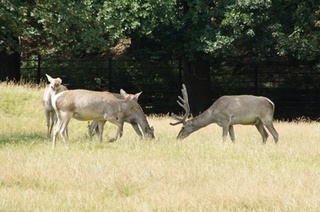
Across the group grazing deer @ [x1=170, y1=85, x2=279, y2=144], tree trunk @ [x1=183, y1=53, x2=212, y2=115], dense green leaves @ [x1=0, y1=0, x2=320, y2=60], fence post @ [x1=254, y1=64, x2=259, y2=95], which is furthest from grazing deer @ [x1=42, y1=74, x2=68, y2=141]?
fence post @ [x1=254, y1=64, x2=259, y2=95]

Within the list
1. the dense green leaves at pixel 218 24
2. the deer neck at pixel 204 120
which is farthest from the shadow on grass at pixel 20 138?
the dense green leaves at pixel 218 24

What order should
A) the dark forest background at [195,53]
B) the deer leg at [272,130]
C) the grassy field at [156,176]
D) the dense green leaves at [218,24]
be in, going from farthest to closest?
the dark forest background at [195,53] → the dense green leaves at [218,24] → the deer leg at [272,130] → the grassy field at [156,176]

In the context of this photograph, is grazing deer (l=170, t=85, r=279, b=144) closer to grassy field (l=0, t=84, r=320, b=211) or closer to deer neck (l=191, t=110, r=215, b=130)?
deer neck (l=191, t=110, r=215, b=130)

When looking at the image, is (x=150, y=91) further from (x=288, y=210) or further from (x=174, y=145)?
(x=288, y=210)

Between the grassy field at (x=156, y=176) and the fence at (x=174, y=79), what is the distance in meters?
13.5

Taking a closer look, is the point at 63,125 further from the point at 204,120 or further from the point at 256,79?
the point at 256,79

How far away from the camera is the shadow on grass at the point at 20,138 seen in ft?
54.7

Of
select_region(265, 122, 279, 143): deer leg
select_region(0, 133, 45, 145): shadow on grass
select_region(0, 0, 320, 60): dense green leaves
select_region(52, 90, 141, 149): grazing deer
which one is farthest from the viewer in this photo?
select_region(0, 0, 320, 60): dense green leaves

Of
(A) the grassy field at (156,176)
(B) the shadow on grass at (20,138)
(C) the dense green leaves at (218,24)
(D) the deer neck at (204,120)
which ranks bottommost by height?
(B) the shadow on grass at (20,138)

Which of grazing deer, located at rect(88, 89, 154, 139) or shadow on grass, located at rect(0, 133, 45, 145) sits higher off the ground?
grazing deer, located at rect(88, 89, 154, 139)

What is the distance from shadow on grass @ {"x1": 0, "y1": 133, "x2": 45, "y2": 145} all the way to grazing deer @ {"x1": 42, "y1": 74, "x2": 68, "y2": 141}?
Result: 0.41m

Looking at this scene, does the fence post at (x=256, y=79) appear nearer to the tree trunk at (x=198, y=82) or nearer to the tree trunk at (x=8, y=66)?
the tree trunk at (x=198, y=82)

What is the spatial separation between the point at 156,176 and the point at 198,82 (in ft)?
59.2

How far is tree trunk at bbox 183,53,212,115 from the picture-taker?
29406 millimetres
